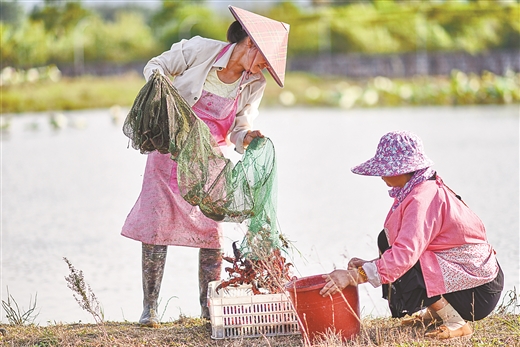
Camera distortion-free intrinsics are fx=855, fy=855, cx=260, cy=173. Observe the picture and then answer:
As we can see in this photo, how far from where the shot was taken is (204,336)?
3209mm

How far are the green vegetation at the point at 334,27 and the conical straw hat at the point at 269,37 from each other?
92.0 feet

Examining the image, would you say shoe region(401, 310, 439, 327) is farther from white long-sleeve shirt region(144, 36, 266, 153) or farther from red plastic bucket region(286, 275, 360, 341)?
white long-sleeve shirt region(144, 36, 266, 153)

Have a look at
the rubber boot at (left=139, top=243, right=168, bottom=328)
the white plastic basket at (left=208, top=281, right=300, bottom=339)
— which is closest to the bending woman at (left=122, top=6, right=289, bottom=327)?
the rubber boot at (left=139, top=243, right=168, bottom=328)

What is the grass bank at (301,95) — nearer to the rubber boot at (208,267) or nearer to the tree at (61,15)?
the tree at (61,15)

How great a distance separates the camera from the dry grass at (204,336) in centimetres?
301

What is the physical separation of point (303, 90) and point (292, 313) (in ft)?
65.2

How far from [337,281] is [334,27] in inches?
1321

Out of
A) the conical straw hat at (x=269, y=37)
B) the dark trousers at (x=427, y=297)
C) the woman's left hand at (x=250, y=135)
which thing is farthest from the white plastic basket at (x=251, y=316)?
the conical straw hat at (x=269, y=37)

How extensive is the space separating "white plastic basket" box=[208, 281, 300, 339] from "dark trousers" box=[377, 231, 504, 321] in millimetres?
371

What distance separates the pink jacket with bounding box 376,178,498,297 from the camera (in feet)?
9.46

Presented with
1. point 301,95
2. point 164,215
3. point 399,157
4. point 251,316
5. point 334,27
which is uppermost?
point 334,27

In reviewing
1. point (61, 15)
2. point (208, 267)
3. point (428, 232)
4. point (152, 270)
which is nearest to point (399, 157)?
point (428, 232)

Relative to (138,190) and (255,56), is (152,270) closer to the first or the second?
(255,56)

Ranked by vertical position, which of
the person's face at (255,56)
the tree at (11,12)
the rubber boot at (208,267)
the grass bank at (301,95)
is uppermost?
the tree at (11,12)
